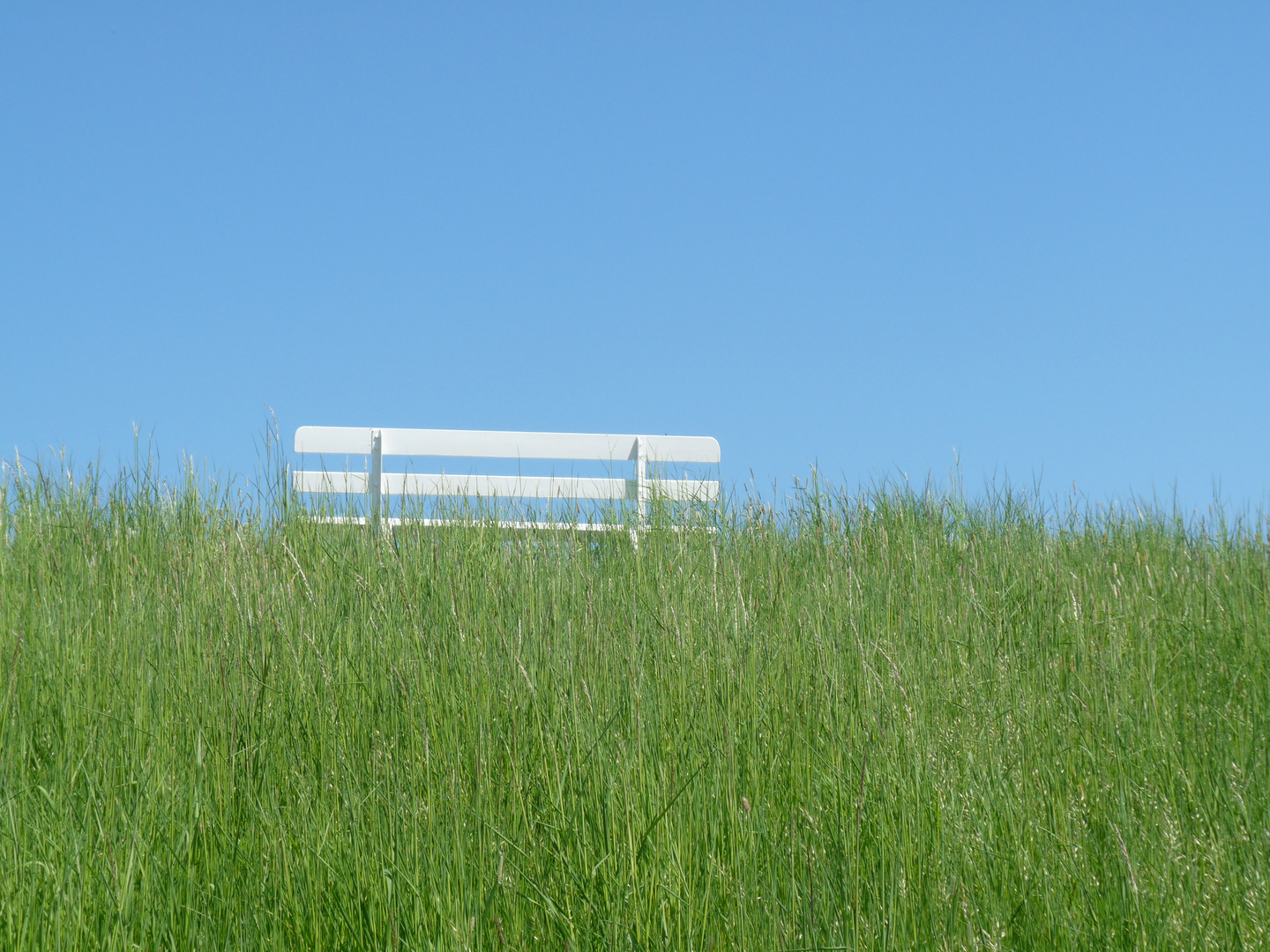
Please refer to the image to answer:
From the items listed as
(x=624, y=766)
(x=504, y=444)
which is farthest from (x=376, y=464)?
(x=624, y=766)

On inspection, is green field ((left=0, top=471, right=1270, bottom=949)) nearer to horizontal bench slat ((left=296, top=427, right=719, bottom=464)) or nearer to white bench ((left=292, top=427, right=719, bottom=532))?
white bench ((left=292, top=427, right=719, bottom=532))

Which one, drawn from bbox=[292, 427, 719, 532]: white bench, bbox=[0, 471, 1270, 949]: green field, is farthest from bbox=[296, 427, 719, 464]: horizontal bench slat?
bbox=[0, 471, 1270, 949]: green field

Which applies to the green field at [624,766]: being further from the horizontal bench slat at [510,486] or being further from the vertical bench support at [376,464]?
the vertical bench support at [376,464]

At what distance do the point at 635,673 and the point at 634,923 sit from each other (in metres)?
0.79

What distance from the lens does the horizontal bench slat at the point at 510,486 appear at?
276 inches

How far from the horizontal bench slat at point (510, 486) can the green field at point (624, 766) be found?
258cm

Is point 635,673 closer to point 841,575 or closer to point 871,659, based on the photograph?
point 871,659

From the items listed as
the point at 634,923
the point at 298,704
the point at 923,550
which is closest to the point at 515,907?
the point at 634,923

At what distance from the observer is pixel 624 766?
2086 mm

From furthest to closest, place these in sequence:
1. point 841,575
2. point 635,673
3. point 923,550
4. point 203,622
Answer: point 923,550 < point 841,575 < point 203,622 < point 635,673

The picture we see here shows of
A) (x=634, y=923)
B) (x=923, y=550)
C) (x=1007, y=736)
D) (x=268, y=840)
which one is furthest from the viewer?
(x=923, y=550)

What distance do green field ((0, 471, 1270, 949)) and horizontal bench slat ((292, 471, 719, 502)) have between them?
8.46 feet

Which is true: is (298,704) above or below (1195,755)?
above

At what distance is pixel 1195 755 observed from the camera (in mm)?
2871
